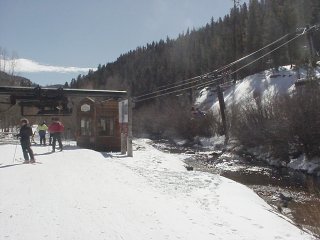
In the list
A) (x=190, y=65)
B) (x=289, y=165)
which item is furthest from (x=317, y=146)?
(x=190, y=65)

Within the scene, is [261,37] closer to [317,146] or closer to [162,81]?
[162,81]

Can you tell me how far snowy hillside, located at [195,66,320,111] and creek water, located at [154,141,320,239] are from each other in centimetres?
2751

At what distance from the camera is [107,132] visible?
28.7 m

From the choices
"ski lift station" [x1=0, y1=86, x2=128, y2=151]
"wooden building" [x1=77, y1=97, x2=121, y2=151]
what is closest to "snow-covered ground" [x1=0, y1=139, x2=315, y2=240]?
"ski lift station" [x1=0, y1=86, x2=128, y2=151]

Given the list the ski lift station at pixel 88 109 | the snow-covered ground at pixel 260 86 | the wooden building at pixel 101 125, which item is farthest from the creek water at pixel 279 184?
the snow-covered ground at pixel 260 86

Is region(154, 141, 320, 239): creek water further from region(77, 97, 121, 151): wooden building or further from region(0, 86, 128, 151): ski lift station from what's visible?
region(77, 97, 121, 151): wooden building

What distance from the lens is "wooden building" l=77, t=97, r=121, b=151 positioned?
28391 millimetres

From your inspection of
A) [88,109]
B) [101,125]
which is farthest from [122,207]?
[88,109]

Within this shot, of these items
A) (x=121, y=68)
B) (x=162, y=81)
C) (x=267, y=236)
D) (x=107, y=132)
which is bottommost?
(x=267, y=236)

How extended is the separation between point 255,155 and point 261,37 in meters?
47.1

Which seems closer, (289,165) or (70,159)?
(70,159)

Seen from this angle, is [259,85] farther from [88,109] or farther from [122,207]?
[122,207]

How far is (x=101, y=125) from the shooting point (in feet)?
94.7

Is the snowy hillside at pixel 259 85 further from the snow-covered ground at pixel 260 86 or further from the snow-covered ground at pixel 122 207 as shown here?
the snow-covered ground at pixel 122 207
